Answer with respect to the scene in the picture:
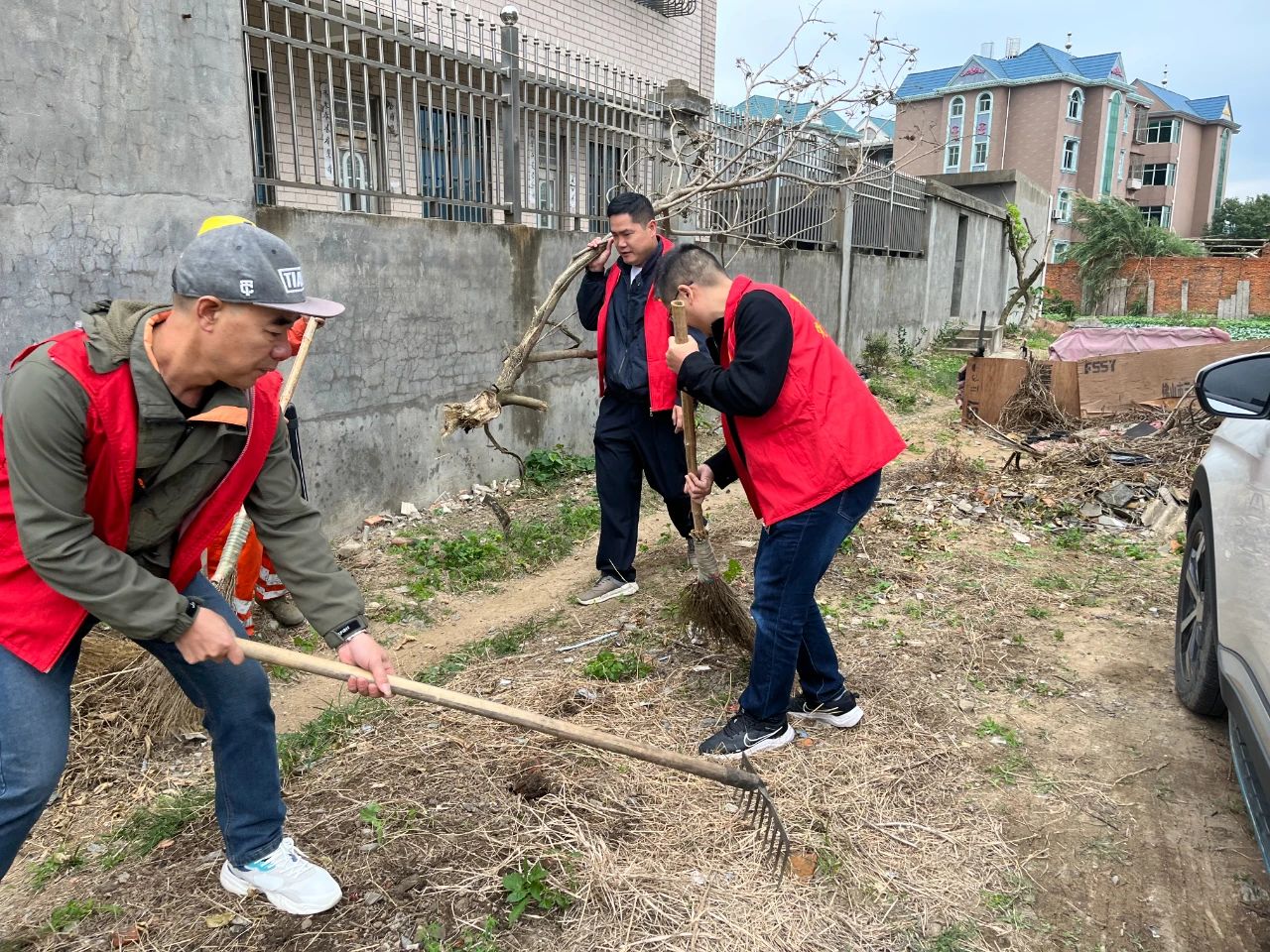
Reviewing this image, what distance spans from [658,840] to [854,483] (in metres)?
1.27

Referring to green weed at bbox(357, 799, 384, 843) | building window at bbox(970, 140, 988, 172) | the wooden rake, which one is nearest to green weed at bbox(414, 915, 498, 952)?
green weed at bbox(357, 799, 384, 843)

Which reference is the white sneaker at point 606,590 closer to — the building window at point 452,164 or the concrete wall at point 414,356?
the concrete wall at point 414,356

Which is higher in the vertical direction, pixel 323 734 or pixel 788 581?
pixel 788 581

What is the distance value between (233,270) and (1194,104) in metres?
63.9

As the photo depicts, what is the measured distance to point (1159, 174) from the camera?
4769 centimetres

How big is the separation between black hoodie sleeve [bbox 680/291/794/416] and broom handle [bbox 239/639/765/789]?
1.04 m

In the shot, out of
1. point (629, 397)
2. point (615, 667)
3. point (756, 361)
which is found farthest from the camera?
point (629, 397)

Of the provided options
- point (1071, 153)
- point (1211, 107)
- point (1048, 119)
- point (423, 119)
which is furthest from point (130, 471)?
point (1211, 107)

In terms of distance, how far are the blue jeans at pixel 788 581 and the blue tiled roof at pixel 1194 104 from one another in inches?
2230

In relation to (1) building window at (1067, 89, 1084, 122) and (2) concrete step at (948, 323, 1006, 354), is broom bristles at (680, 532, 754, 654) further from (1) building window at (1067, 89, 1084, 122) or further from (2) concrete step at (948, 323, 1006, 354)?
(1) building window at (1067, 89, 1084, 122)

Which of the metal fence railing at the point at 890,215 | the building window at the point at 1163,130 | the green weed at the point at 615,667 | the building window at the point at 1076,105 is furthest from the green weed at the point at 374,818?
the building window at the point at 1163,130

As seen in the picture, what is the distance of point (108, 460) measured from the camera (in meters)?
1.77

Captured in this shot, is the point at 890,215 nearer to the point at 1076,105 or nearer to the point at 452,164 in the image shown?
the point at 452,164

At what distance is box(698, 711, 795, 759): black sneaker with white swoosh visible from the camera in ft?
9.85
